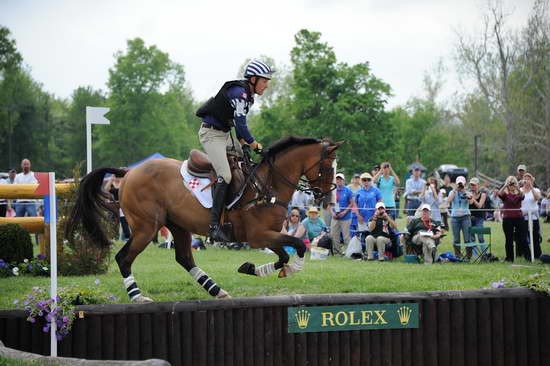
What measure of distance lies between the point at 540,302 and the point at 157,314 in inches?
196

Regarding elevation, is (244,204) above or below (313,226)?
above

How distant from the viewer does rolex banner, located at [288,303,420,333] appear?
721 centimetres

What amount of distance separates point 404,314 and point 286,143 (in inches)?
104

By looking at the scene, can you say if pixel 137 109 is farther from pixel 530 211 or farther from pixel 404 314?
pixel 404 314

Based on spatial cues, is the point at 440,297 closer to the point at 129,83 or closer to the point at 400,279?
the point at 400,279

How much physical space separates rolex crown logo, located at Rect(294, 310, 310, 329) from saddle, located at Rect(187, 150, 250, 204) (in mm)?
1624

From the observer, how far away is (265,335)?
7.25m

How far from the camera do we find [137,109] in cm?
4894

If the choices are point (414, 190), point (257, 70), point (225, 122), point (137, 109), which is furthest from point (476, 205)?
point (137, 109)

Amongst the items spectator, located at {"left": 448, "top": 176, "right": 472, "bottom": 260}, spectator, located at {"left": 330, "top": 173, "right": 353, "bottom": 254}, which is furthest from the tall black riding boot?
spectator, located at {"left": 448, "top": 176, "right": 472, "bottom": 260}

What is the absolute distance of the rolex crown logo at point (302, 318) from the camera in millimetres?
7199

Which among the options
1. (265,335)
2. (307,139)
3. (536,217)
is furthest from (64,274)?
(536,217)

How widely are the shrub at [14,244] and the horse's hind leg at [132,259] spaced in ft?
12.4

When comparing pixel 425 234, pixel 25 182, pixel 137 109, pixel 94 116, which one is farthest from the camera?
pixel 137 109
